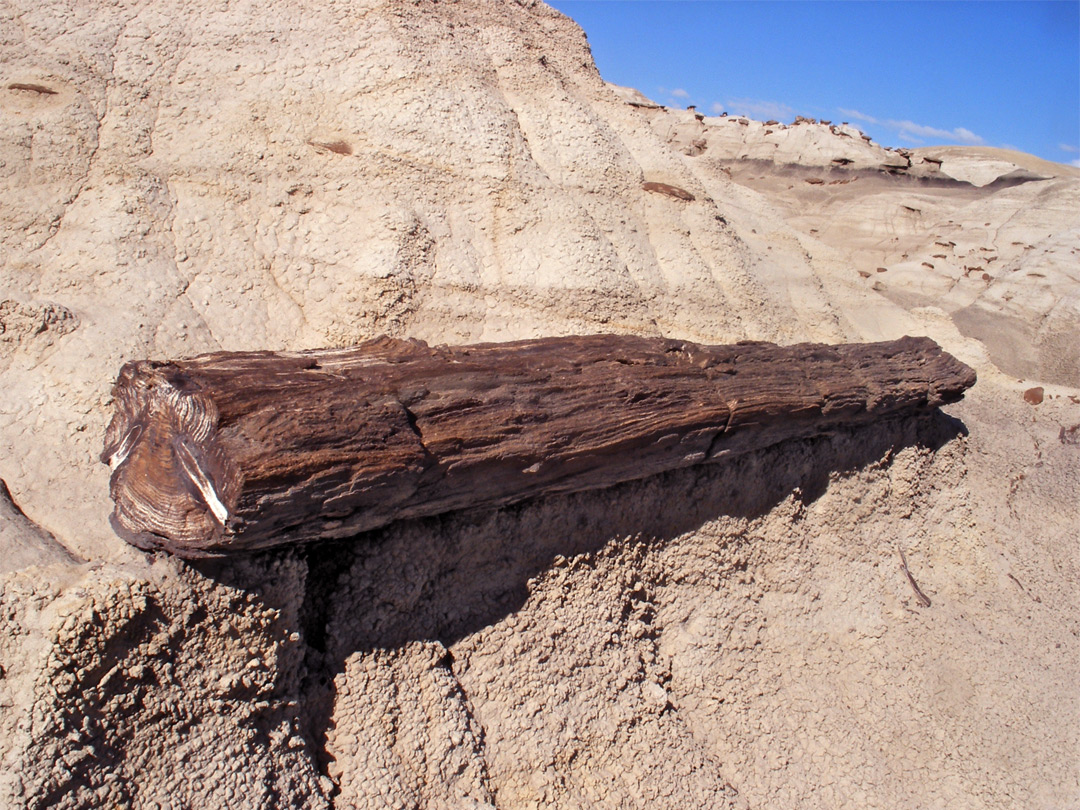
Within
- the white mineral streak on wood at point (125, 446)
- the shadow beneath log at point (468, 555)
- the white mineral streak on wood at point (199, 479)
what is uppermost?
the white mineral streak on wood at point (199, 479)

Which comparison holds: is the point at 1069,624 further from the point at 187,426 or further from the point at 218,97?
the point at 218,97

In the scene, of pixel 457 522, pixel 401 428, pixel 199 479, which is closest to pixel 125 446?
pixel 199 479

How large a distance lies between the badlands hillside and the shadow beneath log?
0.01m

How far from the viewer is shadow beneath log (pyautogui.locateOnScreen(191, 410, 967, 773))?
2.06 metres

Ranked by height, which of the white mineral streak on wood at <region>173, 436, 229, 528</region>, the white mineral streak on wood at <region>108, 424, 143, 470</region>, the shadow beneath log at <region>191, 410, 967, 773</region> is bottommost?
the shadow beneath log at <region>191, 410, 967, 773</region>

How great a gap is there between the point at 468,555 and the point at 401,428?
2.23 feet

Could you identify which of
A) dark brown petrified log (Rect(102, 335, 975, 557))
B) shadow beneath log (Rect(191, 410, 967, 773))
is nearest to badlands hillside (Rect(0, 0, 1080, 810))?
shadow beneath log (Rect(191, 410, 967, 773))

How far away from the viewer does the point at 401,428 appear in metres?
1.84

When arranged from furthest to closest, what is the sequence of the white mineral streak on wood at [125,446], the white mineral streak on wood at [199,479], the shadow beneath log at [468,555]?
1. the shadow beneath log at [468,555]
2. the white mineral streak on wood at [125,446]
3. the white mineral streak on wood at [199,479]

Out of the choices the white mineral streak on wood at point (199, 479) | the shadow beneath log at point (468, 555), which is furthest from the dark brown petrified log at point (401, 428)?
the shadow beneath log at point (468, 555)

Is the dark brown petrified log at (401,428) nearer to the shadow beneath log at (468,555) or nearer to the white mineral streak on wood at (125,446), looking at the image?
→ the white mineral streak on wood at (125,446)

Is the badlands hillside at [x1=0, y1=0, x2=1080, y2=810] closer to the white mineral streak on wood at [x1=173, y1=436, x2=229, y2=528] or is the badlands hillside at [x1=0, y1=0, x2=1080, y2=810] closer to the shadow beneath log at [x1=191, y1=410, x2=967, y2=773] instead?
the shadow beneath log at [x1=191, y1=410, x2=967, y2=773]

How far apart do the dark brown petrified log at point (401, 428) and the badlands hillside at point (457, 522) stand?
192 mm

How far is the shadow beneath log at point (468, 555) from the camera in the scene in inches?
81.1
